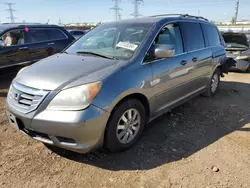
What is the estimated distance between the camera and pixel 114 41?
3734 millimetres

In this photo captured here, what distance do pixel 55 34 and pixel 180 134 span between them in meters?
5.58

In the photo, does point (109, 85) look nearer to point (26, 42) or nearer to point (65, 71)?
point (65, 71)

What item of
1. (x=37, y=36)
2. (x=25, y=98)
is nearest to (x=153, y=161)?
(x=25, y=98)

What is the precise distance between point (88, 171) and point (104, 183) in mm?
288

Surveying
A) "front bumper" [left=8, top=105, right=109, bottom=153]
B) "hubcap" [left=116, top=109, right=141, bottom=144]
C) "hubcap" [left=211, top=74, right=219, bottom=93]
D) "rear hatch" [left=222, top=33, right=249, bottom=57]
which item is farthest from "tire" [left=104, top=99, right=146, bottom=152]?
"rear hatch" [left=222, top=33, right=249, bottom=57]

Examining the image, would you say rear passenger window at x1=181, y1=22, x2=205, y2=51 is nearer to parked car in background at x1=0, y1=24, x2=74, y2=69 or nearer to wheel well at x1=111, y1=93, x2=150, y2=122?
wheel well at x1=111, y1=93, x2=150, y2=122

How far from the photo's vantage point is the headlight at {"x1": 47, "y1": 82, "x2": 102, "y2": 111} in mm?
2586

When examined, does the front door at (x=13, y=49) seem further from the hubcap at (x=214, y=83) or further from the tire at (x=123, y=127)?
the hubcap at (x=214, y=83)

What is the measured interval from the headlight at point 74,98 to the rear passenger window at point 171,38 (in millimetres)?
1435

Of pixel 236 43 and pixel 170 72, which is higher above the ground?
pixel 170 72

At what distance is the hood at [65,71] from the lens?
2.76 metres

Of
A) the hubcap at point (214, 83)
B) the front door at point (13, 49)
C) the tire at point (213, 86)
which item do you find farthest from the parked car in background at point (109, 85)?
the front door at point (13, 49)

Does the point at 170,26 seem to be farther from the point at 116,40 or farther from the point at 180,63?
the point at 116,40

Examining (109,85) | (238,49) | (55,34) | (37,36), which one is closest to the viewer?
(109,85)
